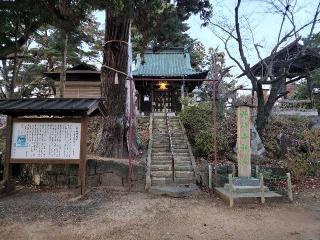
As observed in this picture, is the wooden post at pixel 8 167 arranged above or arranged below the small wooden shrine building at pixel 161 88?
below

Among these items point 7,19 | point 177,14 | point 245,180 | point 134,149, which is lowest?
point 245,180

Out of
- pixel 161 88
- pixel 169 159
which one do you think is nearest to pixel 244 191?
pixel 169 159

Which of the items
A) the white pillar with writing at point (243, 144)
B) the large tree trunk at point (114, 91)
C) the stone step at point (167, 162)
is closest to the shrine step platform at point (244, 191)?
the white pillar with writing at point (243, 144)

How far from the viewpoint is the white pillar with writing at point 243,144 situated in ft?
28.0

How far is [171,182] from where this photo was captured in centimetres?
950

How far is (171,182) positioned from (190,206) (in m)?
2.24

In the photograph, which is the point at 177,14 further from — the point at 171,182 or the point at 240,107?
the point at 171,182

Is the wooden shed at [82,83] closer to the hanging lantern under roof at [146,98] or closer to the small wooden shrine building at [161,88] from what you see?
the small wooden shrine building at [161,88]

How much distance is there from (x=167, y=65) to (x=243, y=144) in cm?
1695

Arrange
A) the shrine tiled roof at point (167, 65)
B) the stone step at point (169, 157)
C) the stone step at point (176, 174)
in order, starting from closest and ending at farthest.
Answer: the stone step at point (176, 174) → the stone step at point (169, 157) → the shrine tiled roof at point (167, 65)

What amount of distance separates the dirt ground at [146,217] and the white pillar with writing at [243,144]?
1231mm

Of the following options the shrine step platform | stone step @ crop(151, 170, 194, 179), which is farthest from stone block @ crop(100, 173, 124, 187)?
the shrine step platform

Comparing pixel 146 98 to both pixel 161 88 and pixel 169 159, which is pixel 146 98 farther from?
pixel 169 159

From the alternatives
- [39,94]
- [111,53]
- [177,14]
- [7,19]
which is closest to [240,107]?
[177,14]
